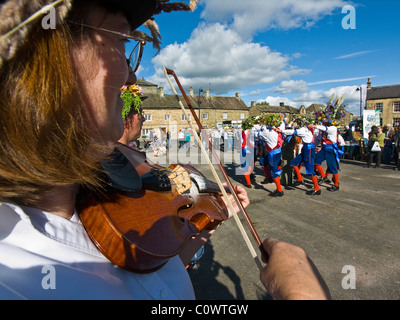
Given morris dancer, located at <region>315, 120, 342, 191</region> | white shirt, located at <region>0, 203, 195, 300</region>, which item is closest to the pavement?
morris dancer, located at <region>315, 120, 342, 191</region>

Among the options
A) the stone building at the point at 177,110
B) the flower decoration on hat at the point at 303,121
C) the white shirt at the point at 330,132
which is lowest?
the white shirt at the point at 330,132

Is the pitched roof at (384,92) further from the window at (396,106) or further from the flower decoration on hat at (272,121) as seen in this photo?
the flower decoration on hat at (272,121)

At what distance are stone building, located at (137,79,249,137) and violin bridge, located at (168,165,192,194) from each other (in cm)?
2727

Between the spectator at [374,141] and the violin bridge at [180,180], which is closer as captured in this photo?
the violin bridge at [180,180]

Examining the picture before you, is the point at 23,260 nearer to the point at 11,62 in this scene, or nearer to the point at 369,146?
the point at 11,62

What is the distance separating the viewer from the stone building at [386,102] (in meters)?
36.9

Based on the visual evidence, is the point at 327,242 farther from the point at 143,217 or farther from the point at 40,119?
the point at 40,119

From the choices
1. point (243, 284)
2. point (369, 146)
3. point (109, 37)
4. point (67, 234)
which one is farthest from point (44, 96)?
point (369, 146)

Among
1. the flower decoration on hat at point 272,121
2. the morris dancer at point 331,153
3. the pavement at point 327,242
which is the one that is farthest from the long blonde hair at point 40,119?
the flower decoration on hat at point 272,121

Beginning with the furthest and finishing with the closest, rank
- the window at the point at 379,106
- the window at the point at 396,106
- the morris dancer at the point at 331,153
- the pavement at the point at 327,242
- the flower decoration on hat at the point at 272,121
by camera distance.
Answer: the window at the point at 379,106 < the window at the point at 396,106 < the flower decoration on hat at the point at 272,121 < the morris dancer at the point at 331,153 < the pavement at the point at 327,242

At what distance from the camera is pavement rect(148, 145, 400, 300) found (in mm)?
2859

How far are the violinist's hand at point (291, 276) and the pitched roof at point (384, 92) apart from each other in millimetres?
48639

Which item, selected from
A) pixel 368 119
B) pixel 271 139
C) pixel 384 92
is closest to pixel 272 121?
pixel 271 139
